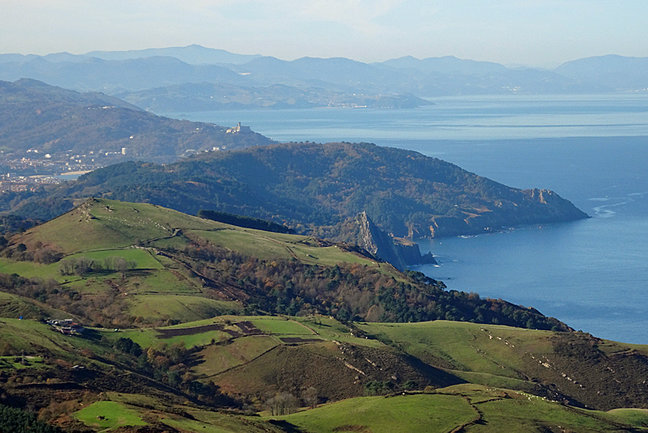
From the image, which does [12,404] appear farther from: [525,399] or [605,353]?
[605,353]

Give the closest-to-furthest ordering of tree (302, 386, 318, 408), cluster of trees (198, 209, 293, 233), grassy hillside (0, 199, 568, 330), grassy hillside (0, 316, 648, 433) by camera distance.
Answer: grassy hillside (0, 316, 648, 433) → tree (302, 386, 318, 408) → grassy hillside (0, 199, 568, 330) → cluster of trees (198, 209, 293, 233)

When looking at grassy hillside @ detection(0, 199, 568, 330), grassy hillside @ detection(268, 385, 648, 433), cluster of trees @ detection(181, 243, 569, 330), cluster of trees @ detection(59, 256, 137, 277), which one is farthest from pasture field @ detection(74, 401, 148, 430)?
cluster of trees @ detection(181, 243, 569, 330)

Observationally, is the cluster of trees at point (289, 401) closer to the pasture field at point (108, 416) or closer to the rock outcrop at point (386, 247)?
the pasture field at point (108, 416)

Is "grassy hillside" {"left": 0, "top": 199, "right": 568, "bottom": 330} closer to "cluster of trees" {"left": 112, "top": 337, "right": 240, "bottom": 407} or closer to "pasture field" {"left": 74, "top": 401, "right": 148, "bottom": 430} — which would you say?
"cluster of trees" {"left": 112, "top": 337, "right": 240, "bottom": 407}

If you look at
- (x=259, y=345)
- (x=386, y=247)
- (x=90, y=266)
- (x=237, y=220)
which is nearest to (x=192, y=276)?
(x=90, y=266)

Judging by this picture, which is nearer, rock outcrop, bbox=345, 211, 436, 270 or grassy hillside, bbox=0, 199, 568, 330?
grassy hillside, bbox=0, 199, 568, 330

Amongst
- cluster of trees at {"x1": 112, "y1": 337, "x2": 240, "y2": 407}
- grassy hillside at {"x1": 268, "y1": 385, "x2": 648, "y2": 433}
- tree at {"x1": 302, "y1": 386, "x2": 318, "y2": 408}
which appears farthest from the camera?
cluster of trees at {"x1": 112, "y1": 337, "x2": 240, "y2": 407}

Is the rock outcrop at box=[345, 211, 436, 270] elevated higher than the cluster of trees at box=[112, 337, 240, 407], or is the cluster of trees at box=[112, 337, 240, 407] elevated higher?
the cluster of trees at box=[112, 337, 240, 407]

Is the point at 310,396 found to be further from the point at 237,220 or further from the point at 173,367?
the point at 237,220

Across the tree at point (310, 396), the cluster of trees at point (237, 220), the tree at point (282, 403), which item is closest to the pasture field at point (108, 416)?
the tree at point (282, 403)

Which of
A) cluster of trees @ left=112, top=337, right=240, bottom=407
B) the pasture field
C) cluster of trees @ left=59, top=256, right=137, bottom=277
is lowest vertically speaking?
cluster of trees @ left=112, top=337, right=240, bottom=407
